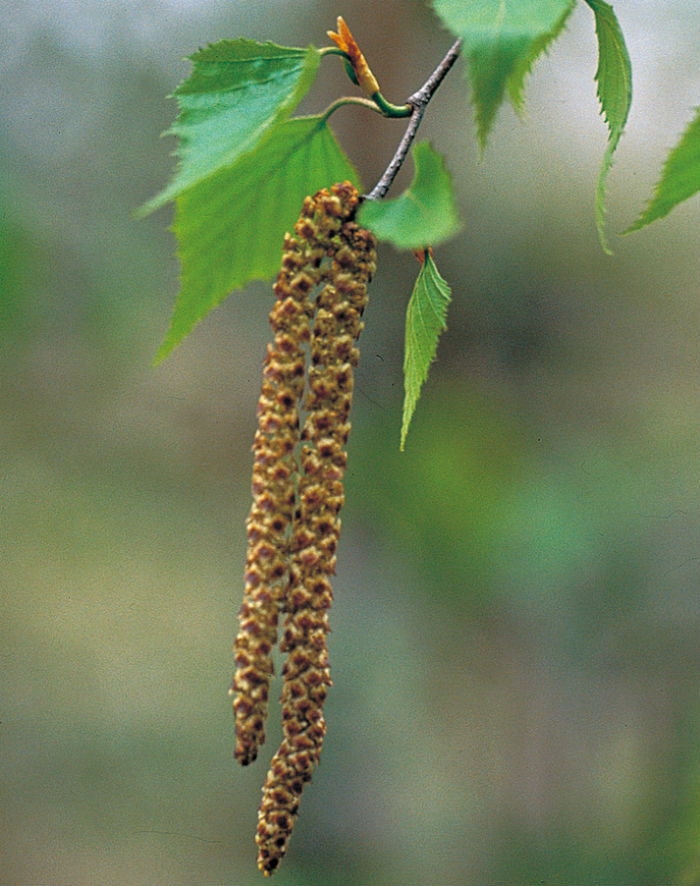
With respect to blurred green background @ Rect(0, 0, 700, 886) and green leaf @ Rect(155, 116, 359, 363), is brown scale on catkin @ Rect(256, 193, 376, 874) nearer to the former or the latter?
green leaf @ Rect(155, 116, 359, 363)

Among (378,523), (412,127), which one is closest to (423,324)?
(412,127)

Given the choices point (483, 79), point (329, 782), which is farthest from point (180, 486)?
point (483, 79)

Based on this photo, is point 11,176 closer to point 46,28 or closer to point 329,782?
point 46,28

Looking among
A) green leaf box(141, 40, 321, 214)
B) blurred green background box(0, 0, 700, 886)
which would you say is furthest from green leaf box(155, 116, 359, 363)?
blurred green background box(0, 0, 700, 886)

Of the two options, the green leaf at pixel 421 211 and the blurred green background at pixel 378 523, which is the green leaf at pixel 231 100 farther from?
the blurred green background at pixel 378 523

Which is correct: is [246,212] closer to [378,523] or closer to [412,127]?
[412,127]

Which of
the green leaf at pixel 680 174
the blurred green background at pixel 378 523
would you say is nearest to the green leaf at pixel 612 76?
the green leaf at pixel 680 174
